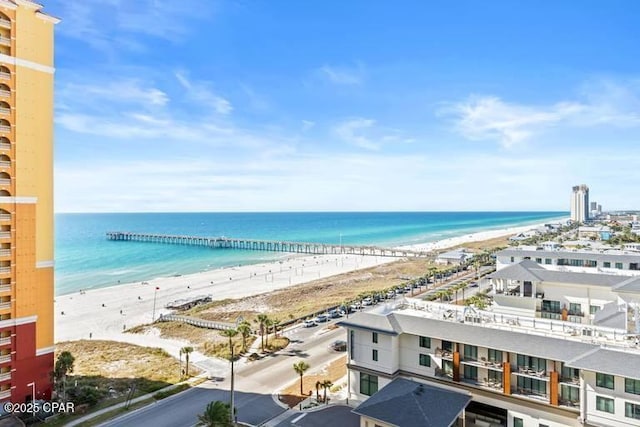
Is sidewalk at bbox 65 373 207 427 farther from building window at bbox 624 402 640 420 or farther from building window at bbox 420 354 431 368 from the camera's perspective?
building window at bbox 624 402 640 420

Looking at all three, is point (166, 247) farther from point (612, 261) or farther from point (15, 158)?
point (612, 261)

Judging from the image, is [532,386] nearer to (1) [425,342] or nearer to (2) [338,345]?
(1) [425,342]

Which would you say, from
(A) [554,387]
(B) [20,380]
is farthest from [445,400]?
(B) [20,380]

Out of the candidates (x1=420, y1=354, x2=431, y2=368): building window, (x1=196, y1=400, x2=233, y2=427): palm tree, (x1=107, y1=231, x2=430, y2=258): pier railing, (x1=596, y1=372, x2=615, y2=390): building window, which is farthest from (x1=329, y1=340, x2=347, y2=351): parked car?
(x1=107, y1=231, x2=430, y2=258): pier railing

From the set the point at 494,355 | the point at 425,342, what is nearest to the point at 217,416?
the point at 425,342

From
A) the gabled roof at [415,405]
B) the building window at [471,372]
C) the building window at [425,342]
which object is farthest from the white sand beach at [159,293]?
the building window at [471,372]

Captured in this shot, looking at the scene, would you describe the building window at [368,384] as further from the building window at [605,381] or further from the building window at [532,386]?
the building window at [605,381]
